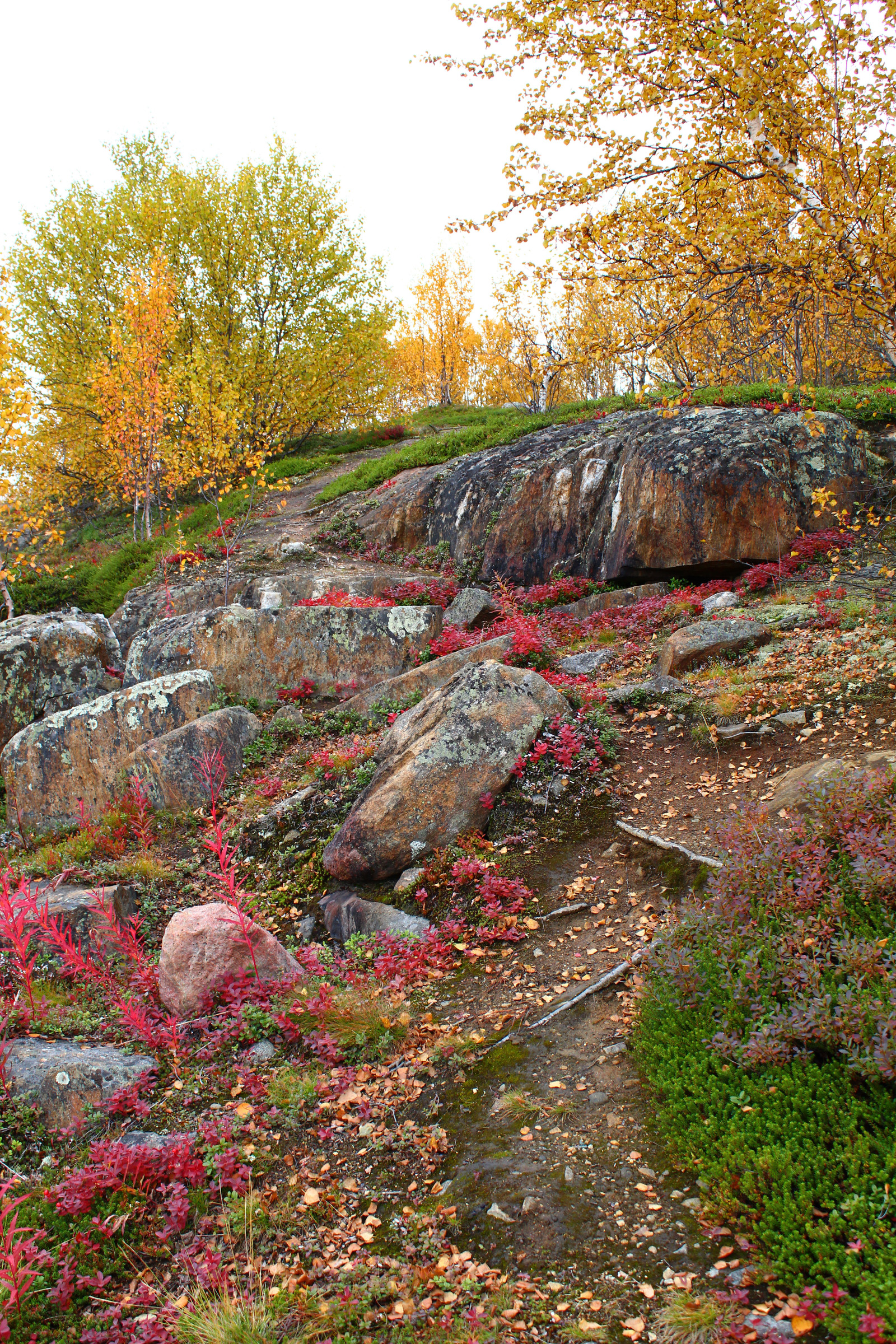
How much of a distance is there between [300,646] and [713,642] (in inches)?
270

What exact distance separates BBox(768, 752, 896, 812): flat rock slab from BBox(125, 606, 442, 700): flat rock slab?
7372 millimetres

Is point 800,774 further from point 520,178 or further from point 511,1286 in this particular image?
point 520,178

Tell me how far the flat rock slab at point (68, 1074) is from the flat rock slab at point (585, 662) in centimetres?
715

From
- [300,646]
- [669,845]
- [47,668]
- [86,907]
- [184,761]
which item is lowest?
[86,907]

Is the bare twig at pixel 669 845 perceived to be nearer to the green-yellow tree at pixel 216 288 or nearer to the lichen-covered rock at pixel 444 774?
the lichen-covered rock at pixel 444 774

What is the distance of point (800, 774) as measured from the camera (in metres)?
5.70

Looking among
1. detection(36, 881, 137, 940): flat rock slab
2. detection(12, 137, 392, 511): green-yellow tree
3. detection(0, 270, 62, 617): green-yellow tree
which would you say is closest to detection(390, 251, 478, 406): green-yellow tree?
detection(12, 137, 392, 511): green-yellow tree

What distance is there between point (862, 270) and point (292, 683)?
377 inches

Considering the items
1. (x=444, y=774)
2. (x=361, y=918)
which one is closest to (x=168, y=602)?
(x=444, y=774)

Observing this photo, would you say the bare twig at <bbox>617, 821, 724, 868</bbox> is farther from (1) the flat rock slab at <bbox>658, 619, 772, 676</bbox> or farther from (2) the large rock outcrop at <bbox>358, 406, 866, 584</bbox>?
(2) the large rock outcrop at <bbox>358, 406, 866, 584</bbox>

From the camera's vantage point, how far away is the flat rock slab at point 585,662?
1014 centimetres

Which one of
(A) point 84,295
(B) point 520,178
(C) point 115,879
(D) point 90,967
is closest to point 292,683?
(C) point 115,879

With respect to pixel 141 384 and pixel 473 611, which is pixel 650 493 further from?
pixel 141 384

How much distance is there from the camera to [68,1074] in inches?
172
